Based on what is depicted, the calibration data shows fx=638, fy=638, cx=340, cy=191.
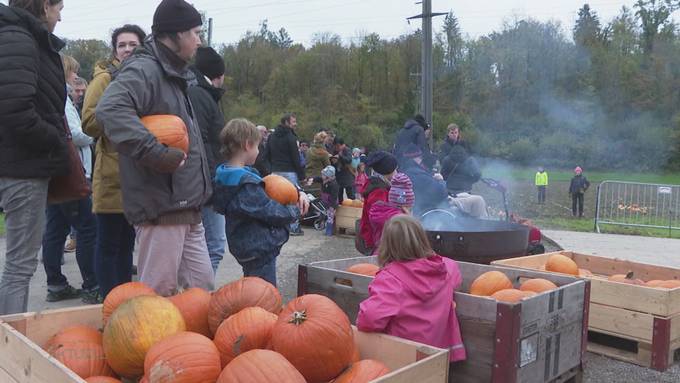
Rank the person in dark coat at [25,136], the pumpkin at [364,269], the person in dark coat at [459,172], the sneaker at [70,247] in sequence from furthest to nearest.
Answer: the person in dark coat at [459,172], the sneaker at [70,247], the pumpkin at [364,269], the person in dark coat at [25,136]

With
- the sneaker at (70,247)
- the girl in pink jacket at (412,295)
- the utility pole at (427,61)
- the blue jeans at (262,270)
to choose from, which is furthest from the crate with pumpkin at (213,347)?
the utility pole at (427,61)

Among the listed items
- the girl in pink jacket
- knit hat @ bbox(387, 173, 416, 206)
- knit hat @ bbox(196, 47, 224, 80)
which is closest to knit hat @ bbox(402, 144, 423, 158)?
knit hat @ bbox(387, 173, 416, 206)

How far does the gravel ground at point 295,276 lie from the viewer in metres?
4.37

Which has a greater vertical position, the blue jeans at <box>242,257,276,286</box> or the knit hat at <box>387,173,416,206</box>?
the knit hat at <box>387,173,416,206</box>

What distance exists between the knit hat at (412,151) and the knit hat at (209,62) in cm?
450

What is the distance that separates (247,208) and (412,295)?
4.06ft

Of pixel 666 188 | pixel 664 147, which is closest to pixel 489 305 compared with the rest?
pixel 666 188

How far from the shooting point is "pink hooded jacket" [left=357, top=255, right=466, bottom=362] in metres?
3.09

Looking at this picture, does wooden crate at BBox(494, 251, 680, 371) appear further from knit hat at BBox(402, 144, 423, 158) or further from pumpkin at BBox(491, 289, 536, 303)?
knit hat at BBox(402, 144, 423, 158)

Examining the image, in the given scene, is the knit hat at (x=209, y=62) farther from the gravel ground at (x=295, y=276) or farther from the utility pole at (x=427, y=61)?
the utility pole at (x=427, y=61)

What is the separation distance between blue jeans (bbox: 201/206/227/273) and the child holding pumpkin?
0.91 m

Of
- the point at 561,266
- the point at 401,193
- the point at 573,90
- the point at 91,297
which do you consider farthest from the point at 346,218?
the point at 573,90

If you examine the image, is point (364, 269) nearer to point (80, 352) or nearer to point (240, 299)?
point (240, 299)

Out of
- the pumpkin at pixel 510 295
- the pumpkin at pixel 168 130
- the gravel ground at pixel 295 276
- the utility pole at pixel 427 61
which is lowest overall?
the gravel ground at pixel 295 276
